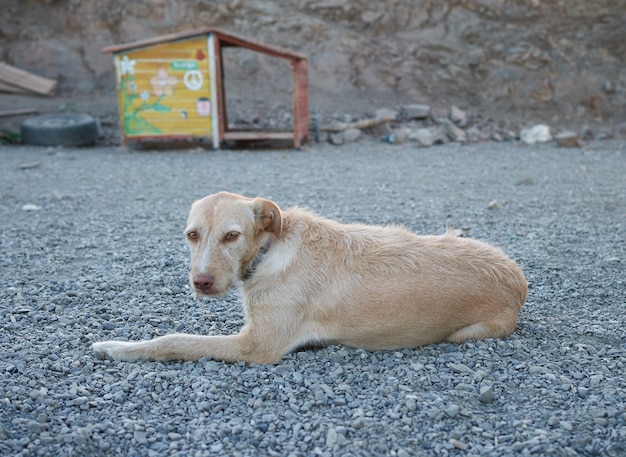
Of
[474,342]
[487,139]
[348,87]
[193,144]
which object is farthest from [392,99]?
[474,342]

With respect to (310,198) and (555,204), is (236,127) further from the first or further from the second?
(555,204)

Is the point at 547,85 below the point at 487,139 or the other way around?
the other way around

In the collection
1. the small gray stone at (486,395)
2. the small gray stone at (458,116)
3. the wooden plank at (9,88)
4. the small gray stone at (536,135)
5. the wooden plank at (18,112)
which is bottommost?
the small gray stone at (536,135)

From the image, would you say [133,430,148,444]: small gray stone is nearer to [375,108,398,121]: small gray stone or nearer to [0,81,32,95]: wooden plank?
[375,108,398,121]: small gray stone

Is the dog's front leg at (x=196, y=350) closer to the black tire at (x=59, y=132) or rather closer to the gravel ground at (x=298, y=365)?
the gravel ground at (x=298, y=365)

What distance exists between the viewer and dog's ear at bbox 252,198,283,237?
15.5 ft

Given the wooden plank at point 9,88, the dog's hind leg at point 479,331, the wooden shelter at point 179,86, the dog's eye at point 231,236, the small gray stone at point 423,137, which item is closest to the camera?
the dog's eye at point 231,236

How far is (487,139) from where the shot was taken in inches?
770

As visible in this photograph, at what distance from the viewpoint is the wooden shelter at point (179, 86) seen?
16.6 m

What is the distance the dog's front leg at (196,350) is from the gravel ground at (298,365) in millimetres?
77

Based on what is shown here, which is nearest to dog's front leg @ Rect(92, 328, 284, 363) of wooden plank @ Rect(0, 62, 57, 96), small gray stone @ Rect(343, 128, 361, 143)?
small gray stone @ Rect(343, 128, 361, 143)

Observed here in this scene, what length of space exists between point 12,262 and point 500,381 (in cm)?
575

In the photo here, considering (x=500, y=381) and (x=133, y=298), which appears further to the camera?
(x=133, y=298)

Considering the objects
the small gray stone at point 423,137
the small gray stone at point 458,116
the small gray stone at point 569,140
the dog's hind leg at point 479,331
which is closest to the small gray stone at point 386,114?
the small gray stone at point 423,137
